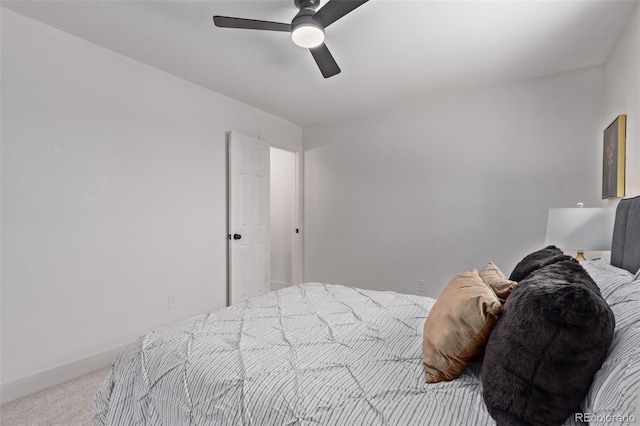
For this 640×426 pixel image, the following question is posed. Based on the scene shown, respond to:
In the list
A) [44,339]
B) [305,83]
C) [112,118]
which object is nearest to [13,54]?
[112,118]

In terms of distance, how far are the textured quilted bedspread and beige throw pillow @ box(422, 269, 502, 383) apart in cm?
5

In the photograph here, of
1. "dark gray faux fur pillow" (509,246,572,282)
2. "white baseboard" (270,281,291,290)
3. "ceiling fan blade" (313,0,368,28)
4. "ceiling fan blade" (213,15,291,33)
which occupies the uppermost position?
"ceiling fan blade" (313,0,368,28)

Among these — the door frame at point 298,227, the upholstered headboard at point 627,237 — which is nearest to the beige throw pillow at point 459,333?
the upholstered headboard at point 627,237

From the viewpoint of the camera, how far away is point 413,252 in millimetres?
3891

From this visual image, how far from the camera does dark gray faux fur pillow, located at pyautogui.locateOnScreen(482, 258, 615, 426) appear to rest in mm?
782

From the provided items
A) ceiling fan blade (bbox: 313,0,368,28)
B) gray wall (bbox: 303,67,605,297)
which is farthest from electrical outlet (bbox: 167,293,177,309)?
ceiling fan blade (bbox: 313,0,368,28)

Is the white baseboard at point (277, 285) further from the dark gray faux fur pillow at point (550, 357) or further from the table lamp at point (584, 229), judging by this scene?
the dark gray faux fur pillow at point (550, 357)

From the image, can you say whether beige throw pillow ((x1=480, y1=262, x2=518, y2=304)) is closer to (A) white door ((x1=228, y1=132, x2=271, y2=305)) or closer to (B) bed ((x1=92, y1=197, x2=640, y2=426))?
(B) bed ((x1=92, y1=197, x2=640, y2=426))

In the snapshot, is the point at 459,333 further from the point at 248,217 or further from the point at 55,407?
the point at 248,217

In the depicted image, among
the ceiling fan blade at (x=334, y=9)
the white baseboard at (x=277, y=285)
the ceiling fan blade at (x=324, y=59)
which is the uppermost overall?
the ceiling fan blade at (x=334, y=9)

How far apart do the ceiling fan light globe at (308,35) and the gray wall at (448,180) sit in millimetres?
Result: 2193

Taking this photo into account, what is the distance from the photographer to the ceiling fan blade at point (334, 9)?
5.72ft

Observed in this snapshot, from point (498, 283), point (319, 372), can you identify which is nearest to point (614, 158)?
point (498, 283)

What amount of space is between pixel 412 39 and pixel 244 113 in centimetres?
214
